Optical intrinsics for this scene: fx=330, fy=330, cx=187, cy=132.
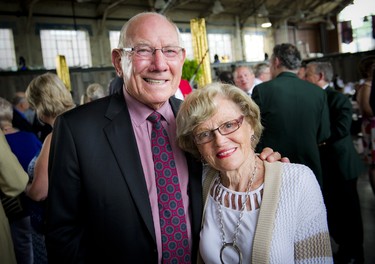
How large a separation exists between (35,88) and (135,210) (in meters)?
1.34

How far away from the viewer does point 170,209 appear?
1434mm

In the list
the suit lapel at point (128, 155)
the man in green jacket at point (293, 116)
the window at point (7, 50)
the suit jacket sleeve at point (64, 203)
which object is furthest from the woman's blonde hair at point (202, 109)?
the window at point (7, 50)

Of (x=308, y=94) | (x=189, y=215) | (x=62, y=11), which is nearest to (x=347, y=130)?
(x=308, y=94)

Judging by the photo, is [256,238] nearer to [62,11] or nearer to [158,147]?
[158,147]

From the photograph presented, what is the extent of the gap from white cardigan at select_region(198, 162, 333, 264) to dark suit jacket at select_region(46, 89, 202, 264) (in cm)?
32

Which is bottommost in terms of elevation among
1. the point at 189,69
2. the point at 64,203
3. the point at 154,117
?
the point at 64,203

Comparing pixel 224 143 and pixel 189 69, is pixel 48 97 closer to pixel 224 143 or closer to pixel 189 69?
pixel 224 143

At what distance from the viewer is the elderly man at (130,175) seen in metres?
1.40

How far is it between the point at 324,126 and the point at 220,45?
16226mm

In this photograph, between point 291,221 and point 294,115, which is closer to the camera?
point 291,221

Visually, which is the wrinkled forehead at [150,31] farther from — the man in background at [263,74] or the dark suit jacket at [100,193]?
the man in background at [263,74]

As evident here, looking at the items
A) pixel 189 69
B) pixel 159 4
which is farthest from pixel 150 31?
pixel 159 4

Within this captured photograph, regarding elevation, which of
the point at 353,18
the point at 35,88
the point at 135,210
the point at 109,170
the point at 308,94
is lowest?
the point at 135,210

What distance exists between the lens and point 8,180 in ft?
6.72
